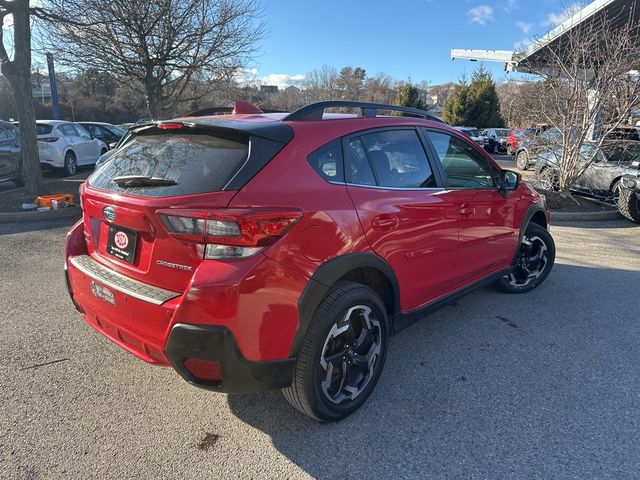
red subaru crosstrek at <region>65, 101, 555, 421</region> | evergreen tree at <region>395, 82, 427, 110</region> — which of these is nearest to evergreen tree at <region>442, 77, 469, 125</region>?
evergreen tree at <region>395, 82, 427, 110</region>

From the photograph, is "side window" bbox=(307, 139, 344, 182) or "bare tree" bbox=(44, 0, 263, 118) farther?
"bare tree" bbox=(44, 0, 263, 118)

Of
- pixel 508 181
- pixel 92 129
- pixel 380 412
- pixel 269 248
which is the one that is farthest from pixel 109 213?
pixel 92 129

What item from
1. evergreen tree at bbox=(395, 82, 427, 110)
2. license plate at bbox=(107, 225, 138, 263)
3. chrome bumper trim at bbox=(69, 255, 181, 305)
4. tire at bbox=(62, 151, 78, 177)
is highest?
evergreen tree at bbox=(395, 82, 427, 110)

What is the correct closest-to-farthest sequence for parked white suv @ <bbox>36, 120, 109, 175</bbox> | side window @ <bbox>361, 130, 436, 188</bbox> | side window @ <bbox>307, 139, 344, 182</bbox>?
side window @ <bbox>307, 139, 344, 182</bbox>
side window @ <bbox>361, 130, 436, 188</bbox>
parked white suv @ <bbox>36, 120, 109, 175</bbox>

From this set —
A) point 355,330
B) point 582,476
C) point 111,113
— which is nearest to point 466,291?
point 355,330

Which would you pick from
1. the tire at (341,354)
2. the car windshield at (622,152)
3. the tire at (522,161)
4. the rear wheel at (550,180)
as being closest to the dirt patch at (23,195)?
the tire at (341,354)

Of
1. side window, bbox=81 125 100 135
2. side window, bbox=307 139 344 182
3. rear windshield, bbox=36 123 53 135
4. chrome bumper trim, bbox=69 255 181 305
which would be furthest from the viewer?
side window, bbox=81 125 100 135

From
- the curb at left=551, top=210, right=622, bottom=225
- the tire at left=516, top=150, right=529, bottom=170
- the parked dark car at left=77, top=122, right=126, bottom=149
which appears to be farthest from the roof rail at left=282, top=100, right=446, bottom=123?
the parked dark car at left=77, top=122, right=126, bottom=149

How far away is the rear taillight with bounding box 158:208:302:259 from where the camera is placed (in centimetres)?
211

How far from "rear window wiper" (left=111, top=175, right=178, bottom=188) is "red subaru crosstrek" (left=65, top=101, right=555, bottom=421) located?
10 mm

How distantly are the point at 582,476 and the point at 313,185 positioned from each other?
2006mm

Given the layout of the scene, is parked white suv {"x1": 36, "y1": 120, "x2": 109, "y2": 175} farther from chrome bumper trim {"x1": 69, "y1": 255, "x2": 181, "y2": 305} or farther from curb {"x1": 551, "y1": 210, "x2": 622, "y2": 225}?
curb {"x1": 551, "y1": 210, "x2": 622, "y2": 225}

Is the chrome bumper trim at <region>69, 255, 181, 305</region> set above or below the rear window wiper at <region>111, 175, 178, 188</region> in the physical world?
below

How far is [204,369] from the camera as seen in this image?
218 centimetres
